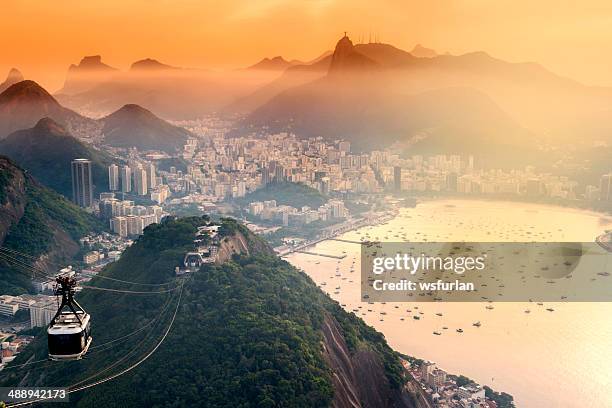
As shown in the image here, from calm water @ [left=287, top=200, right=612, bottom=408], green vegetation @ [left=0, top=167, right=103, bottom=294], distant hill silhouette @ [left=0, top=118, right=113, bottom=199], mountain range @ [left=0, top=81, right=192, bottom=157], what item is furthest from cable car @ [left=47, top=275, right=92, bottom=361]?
mountain range @ [left=0, top=81, right=192, bottom=157]

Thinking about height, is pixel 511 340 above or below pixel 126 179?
below

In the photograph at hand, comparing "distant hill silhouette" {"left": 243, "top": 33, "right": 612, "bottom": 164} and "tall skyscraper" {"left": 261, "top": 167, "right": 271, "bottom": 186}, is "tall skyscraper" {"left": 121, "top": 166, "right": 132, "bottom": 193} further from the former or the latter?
"distant hill silhouette" {"left": 243, "top": 33, "right": 612, "bottom": 164}

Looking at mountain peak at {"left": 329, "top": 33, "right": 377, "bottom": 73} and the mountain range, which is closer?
the mountain range

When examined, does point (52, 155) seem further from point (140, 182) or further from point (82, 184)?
point (140, 182)

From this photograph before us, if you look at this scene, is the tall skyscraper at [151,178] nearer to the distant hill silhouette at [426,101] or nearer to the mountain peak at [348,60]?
the distant hill silhouette at [426,101]

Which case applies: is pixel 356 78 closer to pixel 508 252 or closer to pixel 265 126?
pixel 265 126

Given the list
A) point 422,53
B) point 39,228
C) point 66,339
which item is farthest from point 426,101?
point 66,339

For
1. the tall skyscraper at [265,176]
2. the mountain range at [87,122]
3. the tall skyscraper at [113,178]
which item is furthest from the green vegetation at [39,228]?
the tall skyscraper at [265,176]
